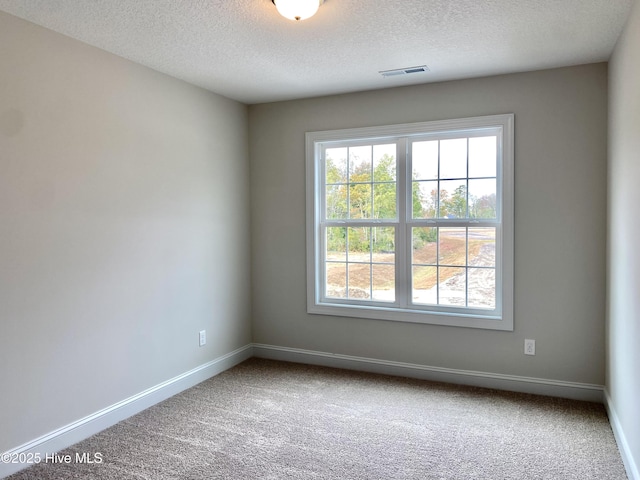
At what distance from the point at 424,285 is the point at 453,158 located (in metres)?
1.08

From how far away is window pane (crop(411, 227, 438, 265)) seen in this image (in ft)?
12.5

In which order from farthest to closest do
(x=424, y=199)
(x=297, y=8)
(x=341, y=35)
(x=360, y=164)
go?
(x=360, y=164) < (x=424, y=199) < (x=341, y=35) < (x=297, y=8)

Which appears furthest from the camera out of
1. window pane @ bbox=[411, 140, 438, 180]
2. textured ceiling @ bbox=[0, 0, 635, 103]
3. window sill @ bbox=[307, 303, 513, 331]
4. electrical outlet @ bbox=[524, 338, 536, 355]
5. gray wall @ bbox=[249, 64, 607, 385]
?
window pane @ bbox=[411, 140, 438, 180]

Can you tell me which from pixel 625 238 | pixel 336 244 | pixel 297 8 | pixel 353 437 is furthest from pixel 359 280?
pixel 297 8

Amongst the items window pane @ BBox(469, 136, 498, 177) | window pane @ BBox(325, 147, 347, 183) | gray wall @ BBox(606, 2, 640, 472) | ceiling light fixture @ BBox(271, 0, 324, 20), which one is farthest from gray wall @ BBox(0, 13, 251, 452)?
gray wall @ BBox(606, 2, 640, 472)

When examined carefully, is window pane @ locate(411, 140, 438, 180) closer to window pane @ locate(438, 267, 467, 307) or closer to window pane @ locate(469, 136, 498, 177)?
window pane @ locate(469, 136, 498, 177)

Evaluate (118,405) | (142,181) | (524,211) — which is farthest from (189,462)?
(524,211)

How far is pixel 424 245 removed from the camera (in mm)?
3857

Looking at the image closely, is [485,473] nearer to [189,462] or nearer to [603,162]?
[189,462]

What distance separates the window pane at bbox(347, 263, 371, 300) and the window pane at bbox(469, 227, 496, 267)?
90 centimetres

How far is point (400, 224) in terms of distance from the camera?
3.92 meters

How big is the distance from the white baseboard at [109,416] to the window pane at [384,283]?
4.79 ft

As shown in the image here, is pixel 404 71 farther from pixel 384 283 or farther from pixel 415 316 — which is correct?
pixel 415 316

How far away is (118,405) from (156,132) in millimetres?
1931
